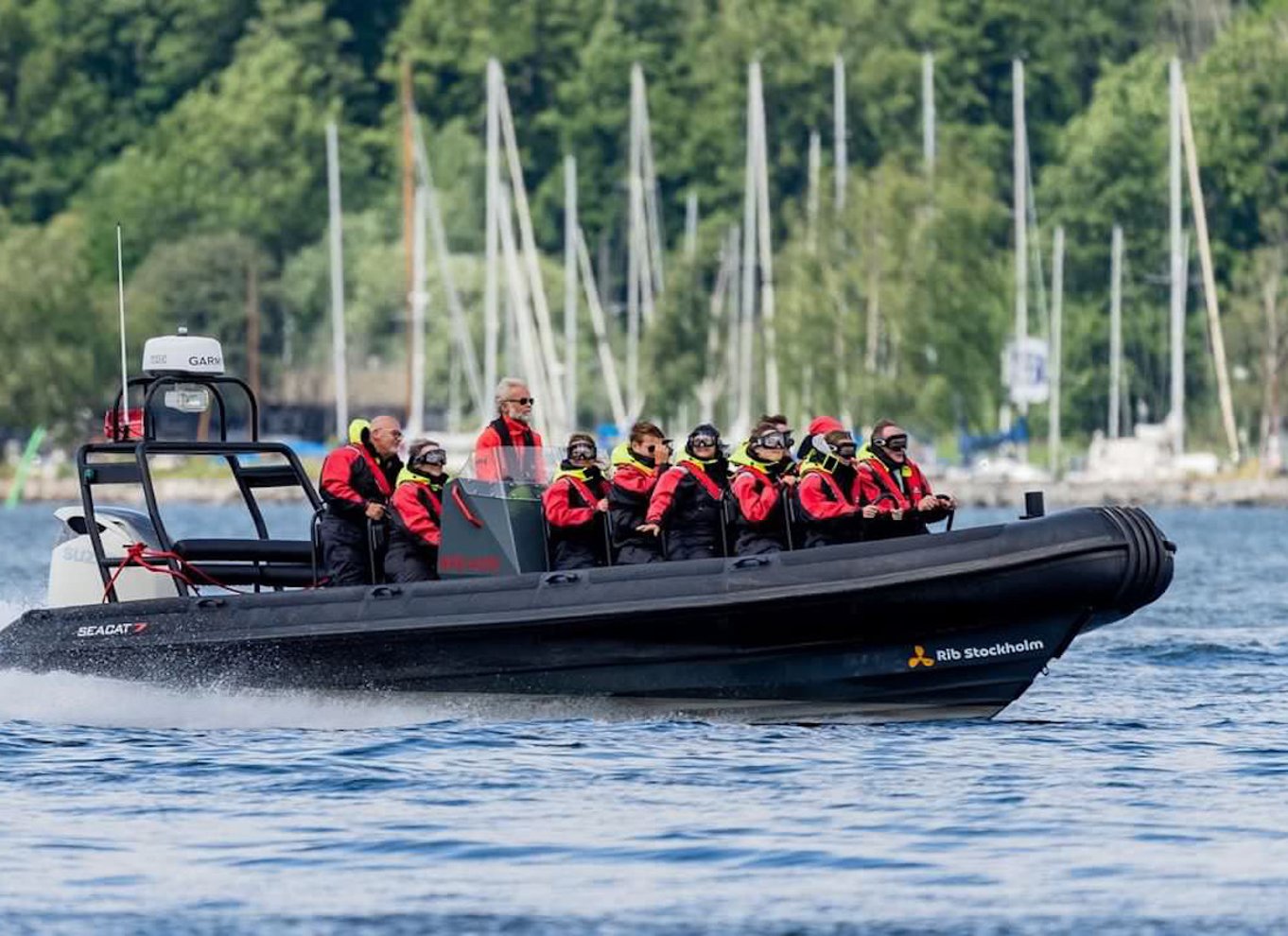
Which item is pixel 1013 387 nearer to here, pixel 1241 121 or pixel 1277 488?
pixel 1277 488

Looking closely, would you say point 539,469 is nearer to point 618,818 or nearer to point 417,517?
point 417,517

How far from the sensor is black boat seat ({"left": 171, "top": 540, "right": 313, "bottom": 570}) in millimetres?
18328

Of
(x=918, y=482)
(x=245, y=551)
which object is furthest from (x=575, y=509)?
(x=245, y=551)

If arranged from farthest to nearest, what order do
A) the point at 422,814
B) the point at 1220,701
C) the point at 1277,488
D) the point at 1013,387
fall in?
the point at 1013,387 → the point at 1277,488 → the point at 1220,701 → the point at 422,814

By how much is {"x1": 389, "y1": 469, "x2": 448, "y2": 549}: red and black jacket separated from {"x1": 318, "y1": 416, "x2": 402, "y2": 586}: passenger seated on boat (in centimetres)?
10

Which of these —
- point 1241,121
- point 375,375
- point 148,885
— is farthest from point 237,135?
point 148,885

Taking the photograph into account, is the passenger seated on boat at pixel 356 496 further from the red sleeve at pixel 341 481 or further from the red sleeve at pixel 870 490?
the red sleeve at pixel 870 490

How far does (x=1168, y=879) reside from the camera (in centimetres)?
1326

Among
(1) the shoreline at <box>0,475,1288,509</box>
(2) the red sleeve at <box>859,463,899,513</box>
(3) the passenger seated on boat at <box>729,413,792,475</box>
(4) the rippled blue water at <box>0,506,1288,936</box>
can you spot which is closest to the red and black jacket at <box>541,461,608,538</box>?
(3) the passenger seated on boat at <box>729,413,792,475</box>

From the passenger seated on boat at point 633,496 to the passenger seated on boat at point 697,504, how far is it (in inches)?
3.3

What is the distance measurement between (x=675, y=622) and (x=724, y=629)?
0.81 feet

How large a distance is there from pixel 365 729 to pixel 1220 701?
535 centimetres

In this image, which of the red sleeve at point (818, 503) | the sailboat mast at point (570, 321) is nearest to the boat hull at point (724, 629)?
the red sleeve at point (818, 503)

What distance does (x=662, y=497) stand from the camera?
17.2 metres
